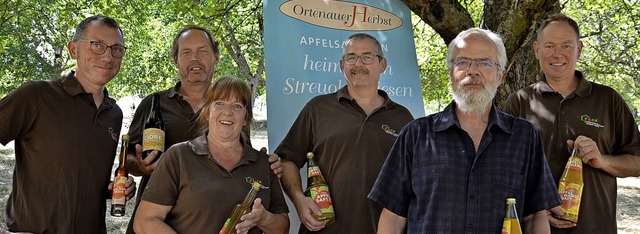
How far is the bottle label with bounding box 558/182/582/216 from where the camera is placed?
3.34 meters

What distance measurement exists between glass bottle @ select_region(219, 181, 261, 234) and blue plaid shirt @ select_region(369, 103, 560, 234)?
62cm

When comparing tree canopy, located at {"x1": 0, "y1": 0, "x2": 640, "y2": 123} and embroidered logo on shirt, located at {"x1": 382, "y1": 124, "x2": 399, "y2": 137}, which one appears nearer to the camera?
embroidered logo on shirt, located at {"x1": 382, "y1": 124, "x2": 399, "y2": 137}

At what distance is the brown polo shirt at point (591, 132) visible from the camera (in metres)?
3.57

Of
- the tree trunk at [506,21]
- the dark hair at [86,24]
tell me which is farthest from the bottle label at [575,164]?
the dark hair at [86,24]

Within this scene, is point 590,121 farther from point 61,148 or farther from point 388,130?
point 61,148

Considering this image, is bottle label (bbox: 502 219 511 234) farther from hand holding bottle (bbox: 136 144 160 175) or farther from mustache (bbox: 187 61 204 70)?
mustache (bbox: 187 61 204 70)

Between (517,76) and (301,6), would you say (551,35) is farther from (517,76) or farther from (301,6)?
(301,6)

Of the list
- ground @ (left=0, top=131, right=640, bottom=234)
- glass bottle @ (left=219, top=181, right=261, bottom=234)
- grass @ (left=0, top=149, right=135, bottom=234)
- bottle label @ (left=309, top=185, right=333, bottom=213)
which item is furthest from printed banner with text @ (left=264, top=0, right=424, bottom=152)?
ground @ (left=0, top=131, right=640, bottom=234)

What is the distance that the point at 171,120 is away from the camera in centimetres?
387

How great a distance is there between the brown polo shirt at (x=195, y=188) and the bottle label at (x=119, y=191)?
394mm

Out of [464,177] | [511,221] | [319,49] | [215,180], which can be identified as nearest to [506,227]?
[511,221]

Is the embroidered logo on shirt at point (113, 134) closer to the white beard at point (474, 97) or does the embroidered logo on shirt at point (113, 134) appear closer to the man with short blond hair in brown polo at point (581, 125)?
the white beard at point (474, 97)

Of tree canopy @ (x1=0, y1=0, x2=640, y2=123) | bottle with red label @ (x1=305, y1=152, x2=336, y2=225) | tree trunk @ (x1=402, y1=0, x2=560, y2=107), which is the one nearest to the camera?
bottle with red label @ (x1=305, y1=152, x2=336, y2=225)

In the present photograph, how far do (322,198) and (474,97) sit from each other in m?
1.22
